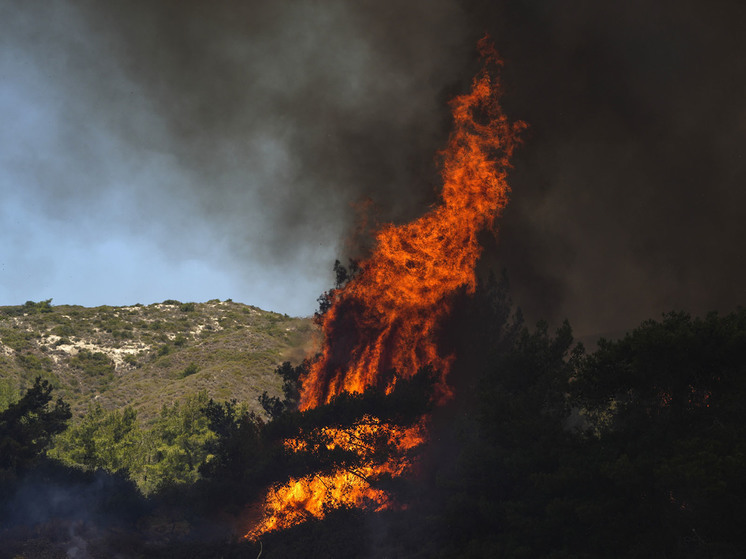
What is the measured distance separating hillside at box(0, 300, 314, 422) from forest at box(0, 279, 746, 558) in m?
32.6

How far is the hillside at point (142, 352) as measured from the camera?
7312 cm

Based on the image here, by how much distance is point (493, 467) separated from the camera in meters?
20.7

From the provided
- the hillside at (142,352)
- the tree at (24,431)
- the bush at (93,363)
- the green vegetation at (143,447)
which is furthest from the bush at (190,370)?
the tree at (24,431)

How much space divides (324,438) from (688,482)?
15.7 m

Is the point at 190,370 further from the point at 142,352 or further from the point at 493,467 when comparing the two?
the point at 493,467

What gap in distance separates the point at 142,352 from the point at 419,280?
79365mm

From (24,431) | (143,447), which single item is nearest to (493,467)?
(24,431)

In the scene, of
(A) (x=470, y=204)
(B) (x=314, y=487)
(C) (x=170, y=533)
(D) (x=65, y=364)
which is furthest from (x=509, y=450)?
(D) (x=65, y=364)

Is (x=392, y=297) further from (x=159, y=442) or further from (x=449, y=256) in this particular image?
(x=159, y=442)

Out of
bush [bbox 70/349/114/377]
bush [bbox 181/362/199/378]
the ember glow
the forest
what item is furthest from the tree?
bush [bbox 70/349/114/377]

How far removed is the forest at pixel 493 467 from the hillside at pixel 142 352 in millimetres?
32639

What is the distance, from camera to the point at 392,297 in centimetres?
3025

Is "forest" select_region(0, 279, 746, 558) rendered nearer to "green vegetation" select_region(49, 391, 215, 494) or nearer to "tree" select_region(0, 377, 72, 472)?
"tree" select_region(0, 377, 72, 472)

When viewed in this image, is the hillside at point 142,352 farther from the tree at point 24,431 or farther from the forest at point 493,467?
the forest at point 493,467
